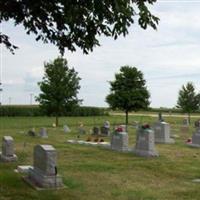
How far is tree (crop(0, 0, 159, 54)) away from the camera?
283 inches

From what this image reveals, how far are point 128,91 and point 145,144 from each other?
80.1 ft

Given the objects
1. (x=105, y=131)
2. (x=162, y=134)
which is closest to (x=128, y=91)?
(x=105, y=131)

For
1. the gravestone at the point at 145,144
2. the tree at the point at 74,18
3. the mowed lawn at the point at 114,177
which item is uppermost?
the tree at the point at 74,18

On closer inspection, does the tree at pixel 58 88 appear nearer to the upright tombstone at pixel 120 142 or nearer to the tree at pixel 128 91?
the tree at pixel 128 91

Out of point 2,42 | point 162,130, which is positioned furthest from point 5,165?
point 162,130

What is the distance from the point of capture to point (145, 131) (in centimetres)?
1912

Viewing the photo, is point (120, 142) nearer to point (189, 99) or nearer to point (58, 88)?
point (58, 88)

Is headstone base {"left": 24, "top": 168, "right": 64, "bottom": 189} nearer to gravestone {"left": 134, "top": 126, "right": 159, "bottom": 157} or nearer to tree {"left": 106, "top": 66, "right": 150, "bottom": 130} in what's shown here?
gravestone {"left": 134, "top": 126, "right": 159, "bottom": 157}

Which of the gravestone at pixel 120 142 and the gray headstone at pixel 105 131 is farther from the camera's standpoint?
the gray headstone at pixel 105 131

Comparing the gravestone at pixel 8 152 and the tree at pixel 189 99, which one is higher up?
the tree at pixel 189 99

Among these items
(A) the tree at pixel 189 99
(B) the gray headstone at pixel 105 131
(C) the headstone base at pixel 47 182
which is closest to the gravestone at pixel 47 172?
(C) the headstone base at pixel 47 182

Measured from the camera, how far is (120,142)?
20.4 m

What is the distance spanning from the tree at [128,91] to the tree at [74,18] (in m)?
33.4

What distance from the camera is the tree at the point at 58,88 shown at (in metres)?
40.1
